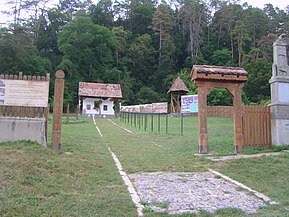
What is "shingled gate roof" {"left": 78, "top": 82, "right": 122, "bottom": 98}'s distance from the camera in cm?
4644

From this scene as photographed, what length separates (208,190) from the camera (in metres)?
6.03

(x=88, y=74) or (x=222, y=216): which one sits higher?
(x=88, y=74)

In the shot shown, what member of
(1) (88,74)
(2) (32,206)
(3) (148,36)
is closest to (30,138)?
(2) (32,206)

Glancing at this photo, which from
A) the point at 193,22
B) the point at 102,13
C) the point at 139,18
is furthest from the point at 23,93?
the point at 139,18

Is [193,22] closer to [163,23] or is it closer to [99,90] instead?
[163,23]

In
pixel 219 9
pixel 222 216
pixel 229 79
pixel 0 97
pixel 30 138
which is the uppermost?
pixel 219 9

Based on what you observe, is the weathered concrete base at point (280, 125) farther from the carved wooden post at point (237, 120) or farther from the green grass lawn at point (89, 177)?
the green grass lawn at point (89, 177)

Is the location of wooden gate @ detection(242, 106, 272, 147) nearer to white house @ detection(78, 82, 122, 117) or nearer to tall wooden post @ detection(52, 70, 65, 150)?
tall wooden post @ detection(52, 70, 65, 150)

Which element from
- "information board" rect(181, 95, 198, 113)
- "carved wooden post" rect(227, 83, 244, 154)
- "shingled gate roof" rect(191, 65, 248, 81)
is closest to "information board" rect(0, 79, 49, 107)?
"shingled gate roof" rect(191, 65, 248, 81)

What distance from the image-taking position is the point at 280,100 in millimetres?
11164

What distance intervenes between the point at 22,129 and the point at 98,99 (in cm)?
3861

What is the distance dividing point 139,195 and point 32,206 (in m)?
1.82

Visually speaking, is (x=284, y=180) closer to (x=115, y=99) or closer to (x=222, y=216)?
(x=222, y=216)

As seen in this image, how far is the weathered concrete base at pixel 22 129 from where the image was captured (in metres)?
8.72
